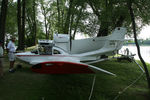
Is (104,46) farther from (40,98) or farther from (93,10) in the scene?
A: (40,98)

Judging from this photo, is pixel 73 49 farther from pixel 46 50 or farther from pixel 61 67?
pixel 61 67

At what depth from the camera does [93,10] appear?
962 cm

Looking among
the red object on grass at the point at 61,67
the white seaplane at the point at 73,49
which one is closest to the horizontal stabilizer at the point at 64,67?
the red object on grass at the point at 61,67

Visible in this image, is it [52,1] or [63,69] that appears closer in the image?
[63,69]

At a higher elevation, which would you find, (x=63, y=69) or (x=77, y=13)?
(x=77, y=13)

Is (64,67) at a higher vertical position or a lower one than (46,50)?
→ lower

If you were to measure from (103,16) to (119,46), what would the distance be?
2376 mm

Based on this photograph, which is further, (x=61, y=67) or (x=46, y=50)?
(x=46, y=50)

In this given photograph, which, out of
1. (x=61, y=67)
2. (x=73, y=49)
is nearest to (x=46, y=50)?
(x=73, y=49)

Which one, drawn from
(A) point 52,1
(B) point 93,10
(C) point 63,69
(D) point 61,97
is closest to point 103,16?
(B) point 93,10

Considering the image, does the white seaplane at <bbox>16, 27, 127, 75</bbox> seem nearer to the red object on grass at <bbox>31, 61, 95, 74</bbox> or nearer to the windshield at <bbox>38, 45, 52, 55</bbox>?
the windshield at <bbox>38, 45, 52, 55</bbox>

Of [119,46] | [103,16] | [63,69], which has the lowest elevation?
[63,69]

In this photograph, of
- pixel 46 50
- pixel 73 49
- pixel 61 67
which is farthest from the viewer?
pixel 73 49

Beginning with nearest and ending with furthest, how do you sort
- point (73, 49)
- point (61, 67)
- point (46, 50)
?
1. point (61, 67)
2. point (46, 50)
3. point (73, 49)
